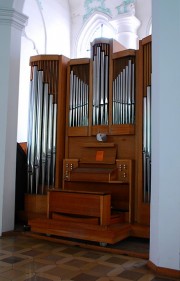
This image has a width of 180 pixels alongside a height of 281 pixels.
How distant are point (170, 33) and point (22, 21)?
8.68ft

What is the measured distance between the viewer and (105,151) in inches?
207

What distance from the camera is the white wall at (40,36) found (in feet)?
23.9

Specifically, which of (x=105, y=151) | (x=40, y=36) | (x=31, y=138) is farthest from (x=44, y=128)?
(x=40, y=36)

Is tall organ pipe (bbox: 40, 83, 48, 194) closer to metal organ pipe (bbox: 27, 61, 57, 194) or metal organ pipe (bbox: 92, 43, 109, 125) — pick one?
metal organ pipe (bbox: 27, 61, 57, 194)

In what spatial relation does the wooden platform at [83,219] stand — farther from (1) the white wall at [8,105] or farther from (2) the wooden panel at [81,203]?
(1) the white wall at [8,105]

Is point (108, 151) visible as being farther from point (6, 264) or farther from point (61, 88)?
point (6, 264)

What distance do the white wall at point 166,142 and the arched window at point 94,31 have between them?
17.8ft

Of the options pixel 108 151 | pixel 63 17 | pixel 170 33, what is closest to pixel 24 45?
pixel 63 17

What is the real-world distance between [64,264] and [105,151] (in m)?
2.10

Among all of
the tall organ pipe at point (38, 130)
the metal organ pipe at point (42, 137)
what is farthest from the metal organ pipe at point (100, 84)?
the tall organ pipe at point (38, 130)

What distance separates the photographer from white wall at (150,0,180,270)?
331 centimetres

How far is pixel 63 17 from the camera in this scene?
8.98 m

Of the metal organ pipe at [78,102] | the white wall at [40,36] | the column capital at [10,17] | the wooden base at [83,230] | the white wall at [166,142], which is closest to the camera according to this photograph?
the white wall at [166,142]

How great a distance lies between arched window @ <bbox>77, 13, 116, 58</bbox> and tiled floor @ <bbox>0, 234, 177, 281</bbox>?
591 centimetres
